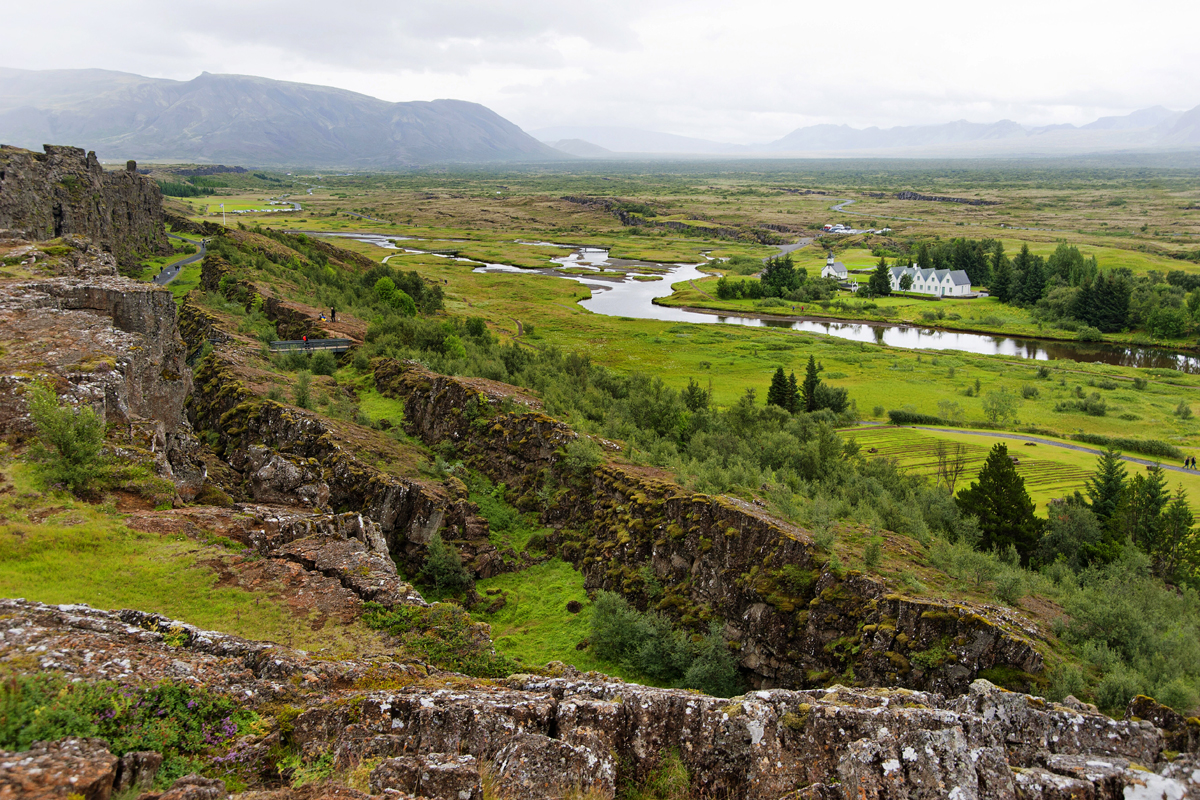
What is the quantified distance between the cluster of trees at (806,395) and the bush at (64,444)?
5201 centimetres

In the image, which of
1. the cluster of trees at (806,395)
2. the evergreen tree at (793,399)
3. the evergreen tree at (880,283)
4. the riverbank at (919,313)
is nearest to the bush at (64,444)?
the cluster of trees at (806,395)

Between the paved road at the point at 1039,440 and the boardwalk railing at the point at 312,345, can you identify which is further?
the paved road at the point at 1039,440

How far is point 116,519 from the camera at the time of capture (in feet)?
47.9

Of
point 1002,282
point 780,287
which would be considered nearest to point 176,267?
point 780,287

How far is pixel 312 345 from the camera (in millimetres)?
40188

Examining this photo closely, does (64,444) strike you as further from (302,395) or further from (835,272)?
(835,272)

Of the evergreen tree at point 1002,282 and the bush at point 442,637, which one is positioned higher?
the evergreen tree at point 1002,282

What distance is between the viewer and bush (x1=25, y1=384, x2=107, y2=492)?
14.6m

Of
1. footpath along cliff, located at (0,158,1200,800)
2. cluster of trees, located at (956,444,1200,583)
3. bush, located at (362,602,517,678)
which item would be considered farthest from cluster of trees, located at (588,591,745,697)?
cluster of trees, located at (956,444,1200,583)

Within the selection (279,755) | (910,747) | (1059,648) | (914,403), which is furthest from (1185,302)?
(279,755)

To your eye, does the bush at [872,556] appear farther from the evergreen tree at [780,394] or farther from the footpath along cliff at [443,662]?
the evergreen tree at [780,394]

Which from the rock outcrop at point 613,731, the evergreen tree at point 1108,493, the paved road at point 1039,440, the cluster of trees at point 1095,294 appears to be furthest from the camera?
the cluster of trees at point 1095,294

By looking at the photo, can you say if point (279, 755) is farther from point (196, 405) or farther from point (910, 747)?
point (196, 405)

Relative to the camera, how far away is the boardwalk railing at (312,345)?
3834 cm
